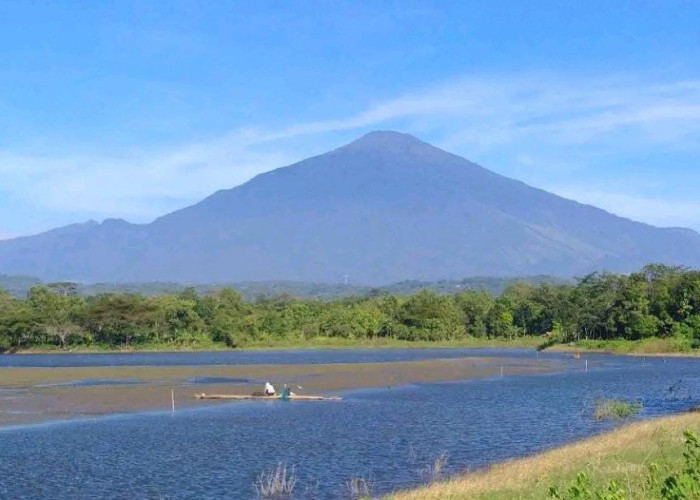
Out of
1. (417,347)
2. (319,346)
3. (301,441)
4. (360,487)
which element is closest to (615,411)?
(301,441)

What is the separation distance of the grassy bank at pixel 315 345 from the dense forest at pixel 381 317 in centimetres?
92

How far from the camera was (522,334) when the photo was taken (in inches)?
4973

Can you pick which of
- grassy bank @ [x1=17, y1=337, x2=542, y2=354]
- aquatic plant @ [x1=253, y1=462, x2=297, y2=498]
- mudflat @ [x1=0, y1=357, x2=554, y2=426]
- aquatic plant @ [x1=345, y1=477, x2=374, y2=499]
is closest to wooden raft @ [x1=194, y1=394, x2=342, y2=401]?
mudflat @ [x1=0, y1=357, x2=554, y2=426]

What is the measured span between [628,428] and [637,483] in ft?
47.1

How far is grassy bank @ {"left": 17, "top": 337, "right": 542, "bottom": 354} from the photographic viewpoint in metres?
109

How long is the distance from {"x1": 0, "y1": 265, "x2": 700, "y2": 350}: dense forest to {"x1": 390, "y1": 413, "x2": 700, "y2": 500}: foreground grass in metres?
66.9

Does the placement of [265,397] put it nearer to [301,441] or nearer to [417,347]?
[301,441]

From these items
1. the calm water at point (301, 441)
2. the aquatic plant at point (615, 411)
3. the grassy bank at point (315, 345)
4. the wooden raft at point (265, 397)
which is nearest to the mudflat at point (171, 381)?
the wooden raft at point (265, 397)

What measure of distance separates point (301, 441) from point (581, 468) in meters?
13.1

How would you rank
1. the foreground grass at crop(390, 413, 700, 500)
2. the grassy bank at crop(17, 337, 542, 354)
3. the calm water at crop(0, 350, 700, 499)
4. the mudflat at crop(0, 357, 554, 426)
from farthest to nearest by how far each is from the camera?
the grassy bank at crop(17, 337, 542, 354) → the mudflat at crop(0, 357, 554, 426) → the calm water at crop(0, 350, 700, 499) → the foreground grass at crop(390, 413, 700, 500)

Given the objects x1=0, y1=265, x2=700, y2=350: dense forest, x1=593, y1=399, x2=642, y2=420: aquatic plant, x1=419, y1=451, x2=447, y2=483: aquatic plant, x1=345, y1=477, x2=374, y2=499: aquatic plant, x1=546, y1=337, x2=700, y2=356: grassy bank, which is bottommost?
x1=546, y1=337, x2=700, y2=356: grassy bank

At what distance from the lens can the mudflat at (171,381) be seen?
43.5 meters

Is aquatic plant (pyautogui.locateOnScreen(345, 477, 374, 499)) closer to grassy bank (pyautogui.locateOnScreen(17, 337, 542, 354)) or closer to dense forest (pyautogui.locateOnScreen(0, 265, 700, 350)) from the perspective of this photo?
dense forest (pyautogui.locateOnScreen(0, 265, 700, 350))

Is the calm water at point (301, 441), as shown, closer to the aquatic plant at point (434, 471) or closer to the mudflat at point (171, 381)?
the aquatic plant at point (434, 471)
